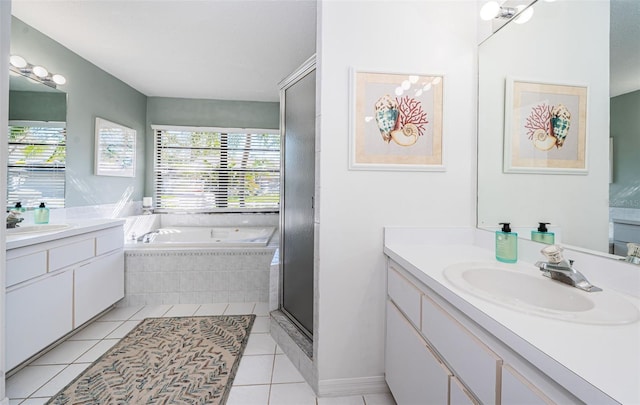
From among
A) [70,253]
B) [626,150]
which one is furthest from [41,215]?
[626,150]

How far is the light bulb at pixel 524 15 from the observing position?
123 cm

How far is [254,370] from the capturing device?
5.75 feet

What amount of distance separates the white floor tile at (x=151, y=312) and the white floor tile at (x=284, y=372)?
1349mm

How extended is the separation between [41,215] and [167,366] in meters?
1.66

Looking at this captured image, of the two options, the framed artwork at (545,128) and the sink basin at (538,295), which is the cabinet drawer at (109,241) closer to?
the sink basin at (538,295)

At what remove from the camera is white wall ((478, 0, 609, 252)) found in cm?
95

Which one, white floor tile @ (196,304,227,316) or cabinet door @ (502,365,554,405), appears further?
white floor tile @ (196,304,227,316)

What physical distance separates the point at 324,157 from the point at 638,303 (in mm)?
1246

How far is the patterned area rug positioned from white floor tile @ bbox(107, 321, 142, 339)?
2.3 inches

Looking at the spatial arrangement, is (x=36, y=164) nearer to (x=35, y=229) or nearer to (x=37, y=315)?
(x=35, y=229)

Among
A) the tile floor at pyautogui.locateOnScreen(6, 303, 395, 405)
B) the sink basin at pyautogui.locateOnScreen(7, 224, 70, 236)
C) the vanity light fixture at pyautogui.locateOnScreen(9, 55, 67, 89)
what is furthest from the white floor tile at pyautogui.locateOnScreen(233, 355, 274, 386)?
the vanity light fixture at pyautogui.locateOnScreen(9, 55, 67, 89)

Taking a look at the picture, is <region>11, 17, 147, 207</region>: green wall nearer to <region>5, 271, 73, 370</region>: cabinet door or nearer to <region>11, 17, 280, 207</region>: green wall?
<region>11, 17, 280, 207</region>: green wall

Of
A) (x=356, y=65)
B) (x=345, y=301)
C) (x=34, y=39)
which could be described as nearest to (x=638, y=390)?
(x=345, y=301)

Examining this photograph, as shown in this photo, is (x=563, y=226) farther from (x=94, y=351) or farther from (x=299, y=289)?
(x=94, y=351)
